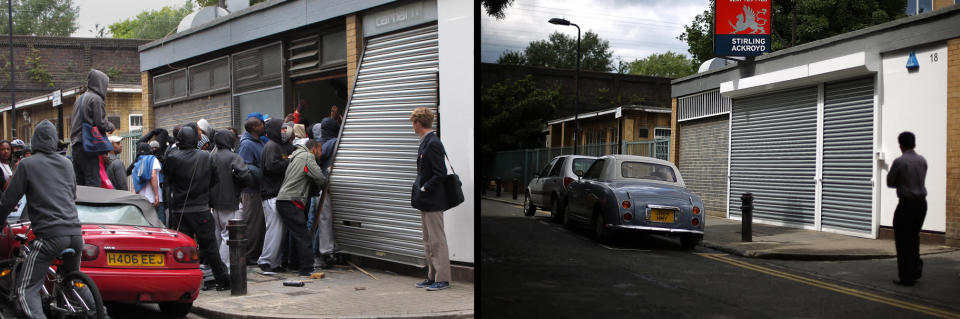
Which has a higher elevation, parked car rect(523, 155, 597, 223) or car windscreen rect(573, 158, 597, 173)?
car windscreen rect(573, 158, 597, 173)

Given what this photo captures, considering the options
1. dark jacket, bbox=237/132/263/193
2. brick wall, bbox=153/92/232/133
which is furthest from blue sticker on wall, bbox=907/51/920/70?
brick wall, bbox=153/92/232/133

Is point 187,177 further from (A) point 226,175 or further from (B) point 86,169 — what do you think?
(B) point 86,169

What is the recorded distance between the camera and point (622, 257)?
122cm

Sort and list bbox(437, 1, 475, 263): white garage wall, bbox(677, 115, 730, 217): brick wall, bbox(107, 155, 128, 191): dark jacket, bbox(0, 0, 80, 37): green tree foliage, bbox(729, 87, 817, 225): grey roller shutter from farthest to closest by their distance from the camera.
→ 1. bbox(0, 0, 80, 37): green tree foliage
2. bbox(107, 155, 128, 191): dark jacket
3. bbox(437, 1, 475, 263): white garage wall
4. bbox(677, 115, 730, 217): brick wall
5. bbox(729, 87, 817, 225): grey roller shutter

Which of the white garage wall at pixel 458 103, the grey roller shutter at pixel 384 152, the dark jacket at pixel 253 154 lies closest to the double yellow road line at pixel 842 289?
the white garage wall at pixel 458 103

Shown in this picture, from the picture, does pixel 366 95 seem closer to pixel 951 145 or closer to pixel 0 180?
pixel 0 180

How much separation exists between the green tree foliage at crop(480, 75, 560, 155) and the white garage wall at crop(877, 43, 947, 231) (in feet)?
1.83

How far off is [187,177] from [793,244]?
5.34 metres

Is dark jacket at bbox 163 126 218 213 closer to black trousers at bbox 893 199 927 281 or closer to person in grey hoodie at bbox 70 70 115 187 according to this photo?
person in grey hoodie at bbox 70 70 115 187

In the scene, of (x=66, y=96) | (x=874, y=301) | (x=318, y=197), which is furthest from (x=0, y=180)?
(x=66, y=96)

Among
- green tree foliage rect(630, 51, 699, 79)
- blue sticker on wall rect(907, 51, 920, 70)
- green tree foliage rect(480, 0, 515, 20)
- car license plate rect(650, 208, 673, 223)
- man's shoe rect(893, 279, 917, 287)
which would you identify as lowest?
man's shoe rect(893, 279, 917, 287)

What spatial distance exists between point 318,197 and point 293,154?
81cm

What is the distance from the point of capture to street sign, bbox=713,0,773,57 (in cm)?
102

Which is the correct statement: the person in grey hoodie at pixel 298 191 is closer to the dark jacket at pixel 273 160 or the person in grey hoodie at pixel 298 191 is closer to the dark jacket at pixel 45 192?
the dark jacket at pixel 273 160
